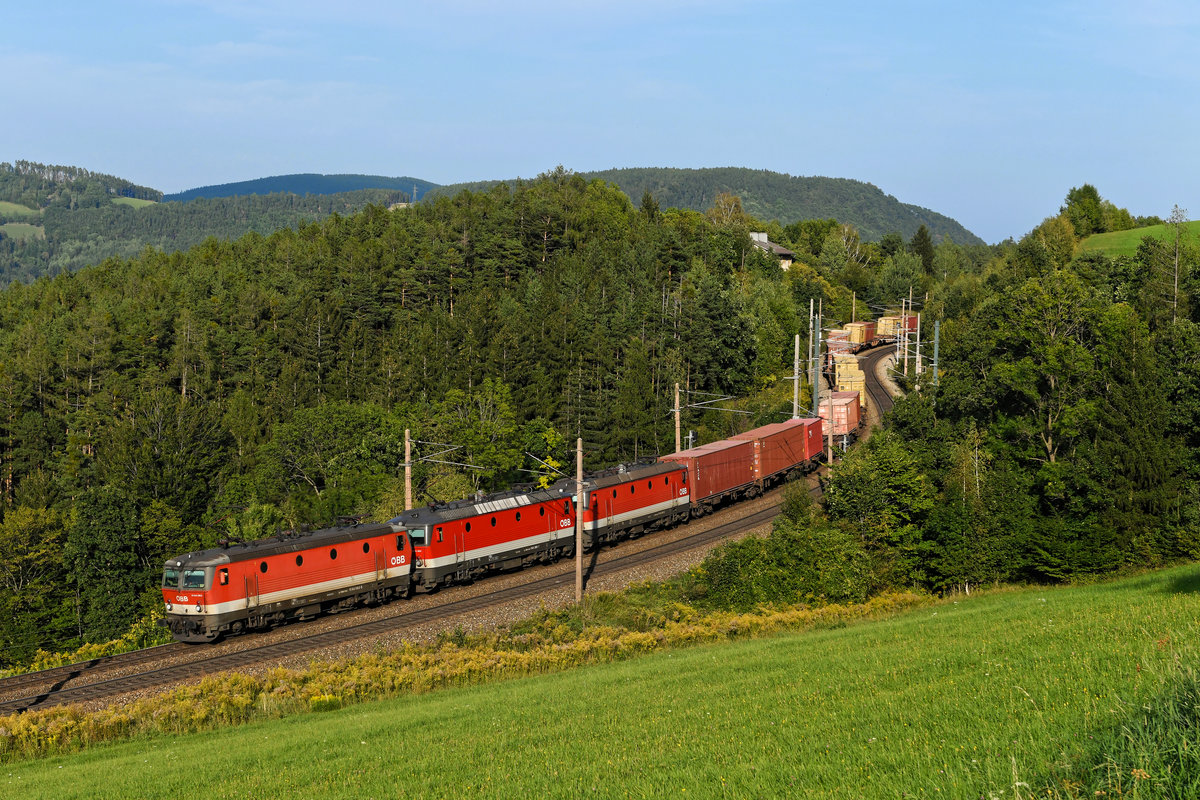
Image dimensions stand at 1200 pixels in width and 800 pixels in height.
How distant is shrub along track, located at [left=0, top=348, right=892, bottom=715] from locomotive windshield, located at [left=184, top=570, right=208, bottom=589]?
235 centimetres

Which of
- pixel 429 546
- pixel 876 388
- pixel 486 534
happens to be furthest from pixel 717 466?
pixel 876 388

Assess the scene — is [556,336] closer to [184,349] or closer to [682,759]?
[184,349]

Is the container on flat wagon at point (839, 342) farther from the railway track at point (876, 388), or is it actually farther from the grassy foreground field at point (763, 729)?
the grassy foreground field at point (763, 729)

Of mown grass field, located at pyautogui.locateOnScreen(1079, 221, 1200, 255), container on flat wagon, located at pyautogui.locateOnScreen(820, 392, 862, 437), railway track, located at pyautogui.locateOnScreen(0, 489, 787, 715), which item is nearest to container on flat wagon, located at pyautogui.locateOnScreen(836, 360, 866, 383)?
container on flat wagon, located at pyautogui.locateOnScreen(820, 392, 862, 437)

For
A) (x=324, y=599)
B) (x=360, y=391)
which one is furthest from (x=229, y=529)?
(x=324, y=599)

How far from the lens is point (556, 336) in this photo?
8681 cm

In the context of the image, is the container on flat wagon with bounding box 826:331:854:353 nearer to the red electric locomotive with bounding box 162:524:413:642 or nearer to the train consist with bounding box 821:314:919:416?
the train consist with bounding box 821:314:919:416

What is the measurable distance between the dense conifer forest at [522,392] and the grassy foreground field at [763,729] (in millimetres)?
20155

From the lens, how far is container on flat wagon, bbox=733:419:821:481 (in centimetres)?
5975

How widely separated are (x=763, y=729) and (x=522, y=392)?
67140mm

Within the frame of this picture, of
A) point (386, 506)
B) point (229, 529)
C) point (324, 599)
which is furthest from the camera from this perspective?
point (229, 529)

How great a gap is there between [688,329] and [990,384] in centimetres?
3664

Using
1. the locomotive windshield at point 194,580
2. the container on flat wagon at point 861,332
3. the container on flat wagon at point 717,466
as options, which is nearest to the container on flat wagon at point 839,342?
the container on flat wagon at point 861,332

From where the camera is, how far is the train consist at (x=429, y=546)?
34.2 m
